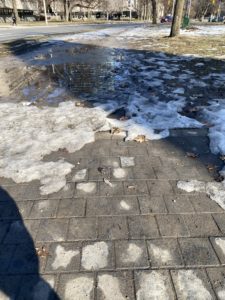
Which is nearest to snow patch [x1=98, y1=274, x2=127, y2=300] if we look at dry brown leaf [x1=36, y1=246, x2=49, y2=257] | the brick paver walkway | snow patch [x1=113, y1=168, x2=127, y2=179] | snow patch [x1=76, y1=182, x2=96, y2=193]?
the brick paver walkway

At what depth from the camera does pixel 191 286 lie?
203 centimetres

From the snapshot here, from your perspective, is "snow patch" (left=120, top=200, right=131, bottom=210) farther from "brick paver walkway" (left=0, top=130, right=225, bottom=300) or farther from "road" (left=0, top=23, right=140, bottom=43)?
"road" (left=0, top=23, right=140, bottom=43)

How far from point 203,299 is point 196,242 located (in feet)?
1.77

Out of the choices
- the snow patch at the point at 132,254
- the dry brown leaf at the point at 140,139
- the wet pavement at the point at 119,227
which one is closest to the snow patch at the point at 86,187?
the wet pavement at the point at 119,227

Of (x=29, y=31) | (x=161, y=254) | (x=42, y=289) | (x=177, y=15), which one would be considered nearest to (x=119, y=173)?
(x=161, y=254)

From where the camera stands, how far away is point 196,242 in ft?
7.92

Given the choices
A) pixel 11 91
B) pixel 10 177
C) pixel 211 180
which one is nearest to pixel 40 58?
pixel 11 91

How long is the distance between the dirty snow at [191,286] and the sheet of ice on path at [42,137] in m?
1.66

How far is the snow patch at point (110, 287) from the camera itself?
6.42 ft

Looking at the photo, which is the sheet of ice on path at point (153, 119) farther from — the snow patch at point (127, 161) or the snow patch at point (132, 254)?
the snow patch at point (132, 254)

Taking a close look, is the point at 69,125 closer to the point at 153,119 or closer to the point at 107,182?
the point at 153,119

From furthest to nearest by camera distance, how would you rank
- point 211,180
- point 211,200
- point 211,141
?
1. point 211,141
2. point 211,180
3. point 211,200

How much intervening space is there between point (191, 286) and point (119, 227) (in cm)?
82

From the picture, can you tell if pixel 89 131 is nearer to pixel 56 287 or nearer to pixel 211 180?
pixel 211 180
